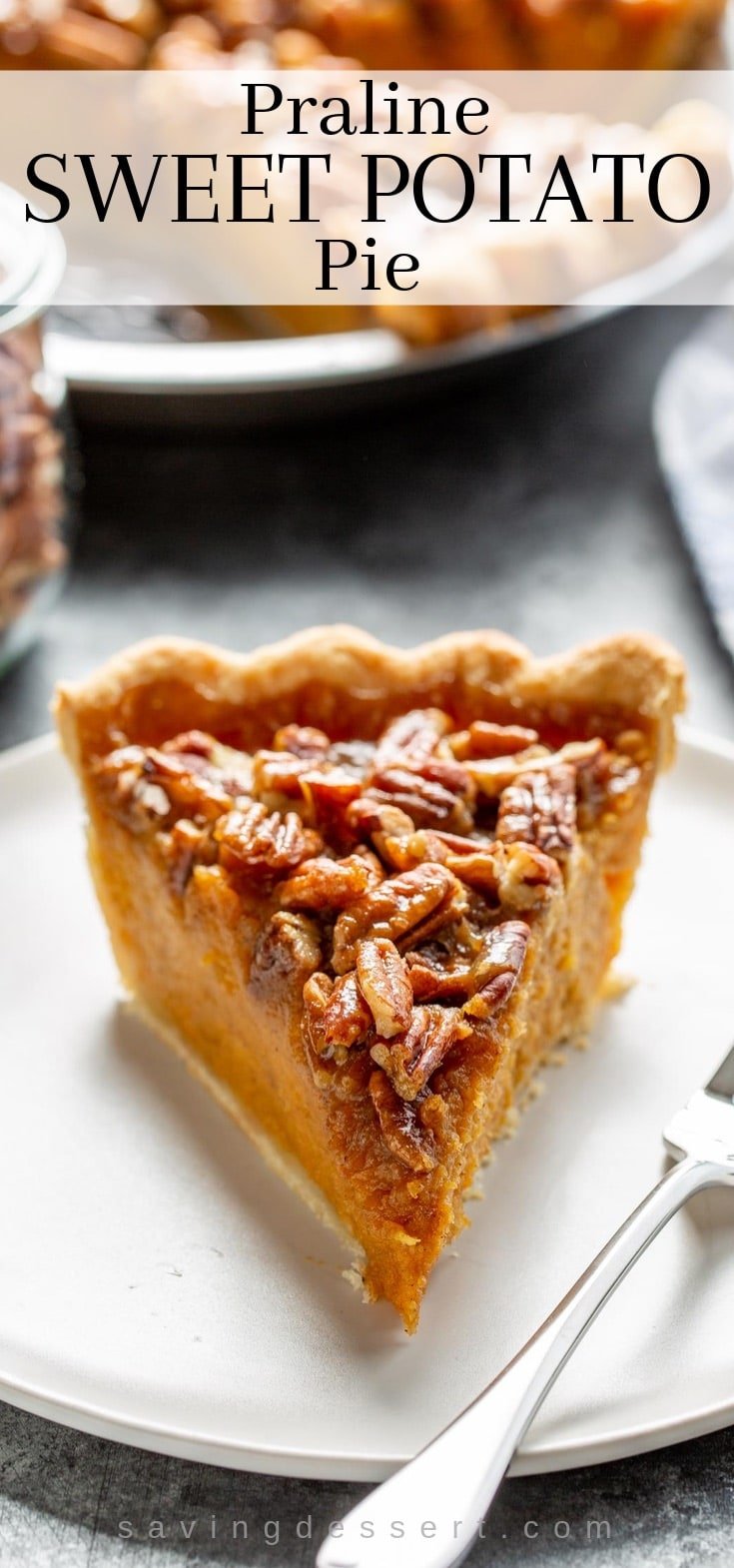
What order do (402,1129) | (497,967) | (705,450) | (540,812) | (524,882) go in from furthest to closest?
(705,450)
(540,812)
(524,882)
(497,967)
(402,1129)

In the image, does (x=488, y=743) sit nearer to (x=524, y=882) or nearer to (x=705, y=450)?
(x=524, y=882)

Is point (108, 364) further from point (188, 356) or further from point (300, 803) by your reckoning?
point (300, 803)

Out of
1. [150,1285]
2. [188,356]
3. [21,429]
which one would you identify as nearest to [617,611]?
[188,356]

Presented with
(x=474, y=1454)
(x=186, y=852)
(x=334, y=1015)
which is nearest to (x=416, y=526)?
(x=186, y=852)

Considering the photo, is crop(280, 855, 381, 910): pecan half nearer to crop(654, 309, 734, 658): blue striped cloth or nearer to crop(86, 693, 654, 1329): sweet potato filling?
crop(86, 693, 654, 1329): sweet potato filling

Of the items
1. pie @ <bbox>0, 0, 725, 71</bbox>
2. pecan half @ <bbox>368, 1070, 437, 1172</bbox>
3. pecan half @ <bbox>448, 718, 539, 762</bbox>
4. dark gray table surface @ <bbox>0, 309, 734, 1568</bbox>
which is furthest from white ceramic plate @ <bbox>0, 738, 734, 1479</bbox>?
pie @ <bbox>0, 0, 725, 71</bbox>

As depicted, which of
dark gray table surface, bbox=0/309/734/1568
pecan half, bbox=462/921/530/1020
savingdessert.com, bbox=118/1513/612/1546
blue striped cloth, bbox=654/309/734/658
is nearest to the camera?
savingdessert.com, bbox=118/1513/612/1546
